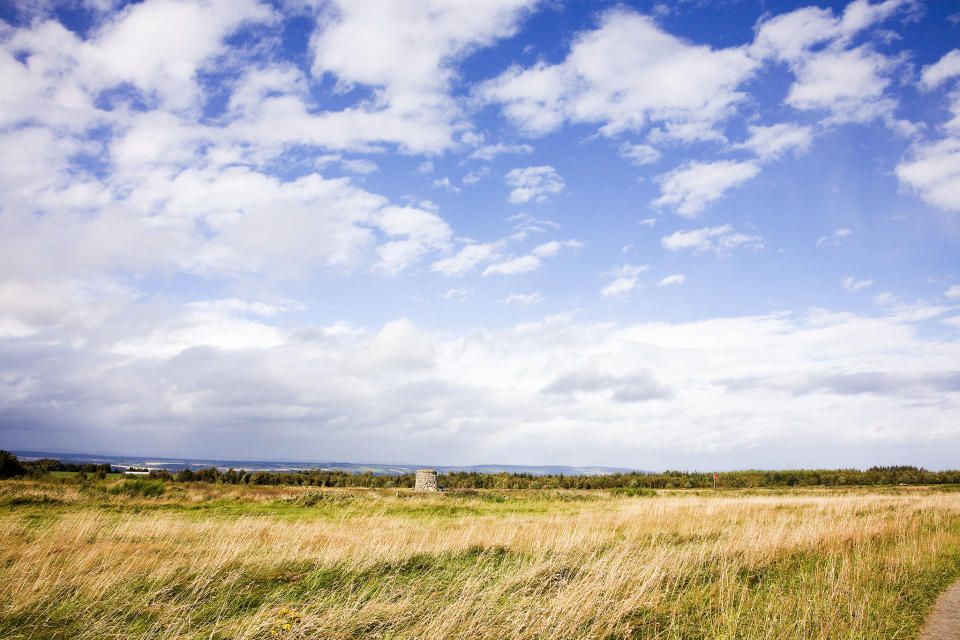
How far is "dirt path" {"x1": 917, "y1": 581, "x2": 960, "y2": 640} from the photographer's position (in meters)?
5.54

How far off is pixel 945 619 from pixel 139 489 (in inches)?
1374

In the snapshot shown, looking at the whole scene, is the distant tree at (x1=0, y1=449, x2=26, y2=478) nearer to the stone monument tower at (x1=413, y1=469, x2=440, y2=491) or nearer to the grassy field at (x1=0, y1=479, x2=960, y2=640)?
the stone monument tower at (x1=413, y1=469, x2=440, y2=491)

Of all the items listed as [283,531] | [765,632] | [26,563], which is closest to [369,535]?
[283,531]

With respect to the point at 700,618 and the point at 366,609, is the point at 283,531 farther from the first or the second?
the point at 700,618

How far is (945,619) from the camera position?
6.09 m

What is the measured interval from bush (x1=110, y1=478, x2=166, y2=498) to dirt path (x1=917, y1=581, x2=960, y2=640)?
1251 inches

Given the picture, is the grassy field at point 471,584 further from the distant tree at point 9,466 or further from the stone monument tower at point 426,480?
the distant tree at point 9,466

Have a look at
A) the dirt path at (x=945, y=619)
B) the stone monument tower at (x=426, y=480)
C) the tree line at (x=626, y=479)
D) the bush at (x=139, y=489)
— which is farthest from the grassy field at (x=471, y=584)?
the tree line at (x=626, y=479)

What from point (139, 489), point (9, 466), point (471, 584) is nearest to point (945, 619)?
point (471, 584)

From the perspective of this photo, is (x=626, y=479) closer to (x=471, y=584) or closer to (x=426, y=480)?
(x=426, y=480)

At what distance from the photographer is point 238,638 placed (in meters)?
5.07

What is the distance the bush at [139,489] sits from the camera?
88.1 feet

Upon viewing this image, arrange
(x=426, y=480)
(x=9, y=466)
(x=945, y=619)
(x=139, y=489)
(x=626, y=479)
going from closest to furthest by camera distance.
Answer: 1. (x=945, y=619)
2. (x=139, y=489)
3. (x=9, y=466)
4. (x=426, y=480)
5. (x=626, y=479)

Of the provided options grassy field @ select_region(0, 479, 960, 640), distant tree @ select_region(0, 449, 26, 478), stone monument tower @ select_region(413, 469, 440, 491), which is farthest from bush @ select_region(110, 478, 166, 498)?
stone monument tower @ select_region(413, 469, 440, 491)
